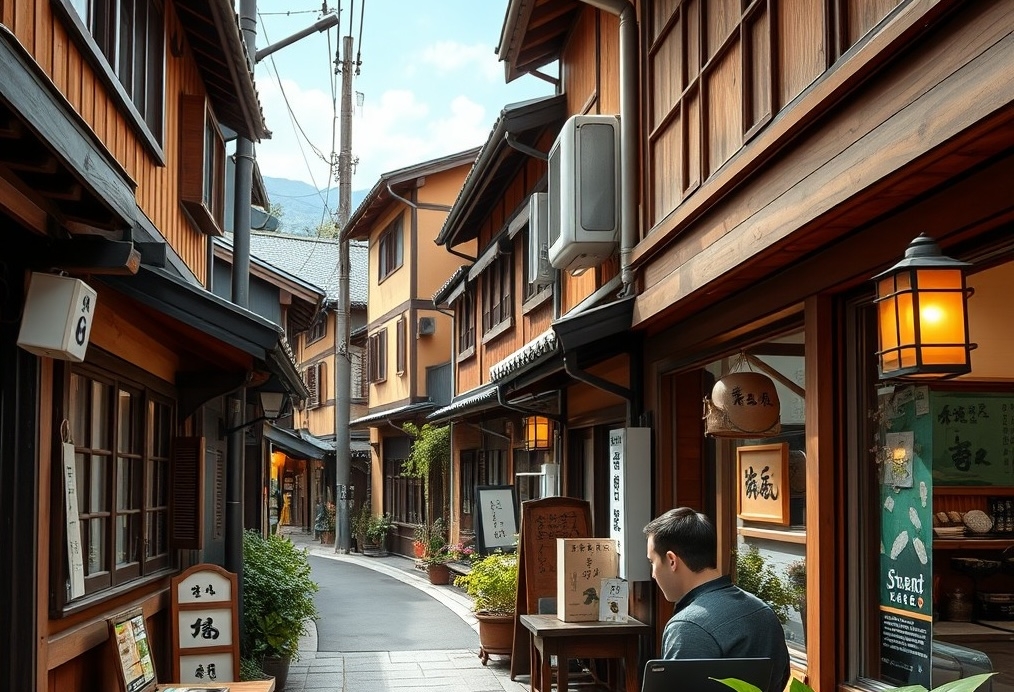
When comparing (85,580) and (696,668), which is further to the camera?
(85,580)

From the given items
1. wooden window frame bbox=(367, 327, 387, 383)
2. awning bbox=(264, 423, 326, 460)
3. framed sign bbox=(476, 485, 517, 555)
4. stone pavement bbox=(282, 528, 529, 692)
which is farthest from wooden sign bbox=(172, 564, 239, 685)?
wooden window frame bbox=(367, 327, 387, 383)

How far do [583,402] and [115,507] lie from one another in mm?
6148

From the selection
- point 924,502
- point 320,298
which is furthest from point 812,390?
point 320,298

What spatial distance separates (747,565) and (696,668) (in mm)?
4093

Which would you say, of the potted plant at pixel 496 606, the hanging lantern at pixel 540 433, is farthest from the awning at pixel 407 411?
the potted plant at pixel 496 606

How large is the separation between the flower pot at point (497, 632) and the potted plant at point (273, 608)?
6.67 feet

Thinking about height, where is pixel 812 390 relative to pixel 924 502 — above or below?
above

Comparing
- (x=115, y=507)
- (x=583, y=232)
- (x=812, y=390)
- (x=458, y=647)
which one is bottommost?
(x=458, y=647)

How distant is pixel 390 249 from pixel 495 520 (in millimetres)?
15808

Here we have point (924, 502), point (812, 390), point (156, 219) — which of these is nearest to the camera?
point (924, 502)

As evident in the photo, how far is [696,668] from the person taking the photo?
399 centimetres

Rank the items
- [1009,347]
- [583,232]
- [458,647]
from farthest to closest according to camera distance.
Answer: [458,647] < [583,232] < [1009,347]

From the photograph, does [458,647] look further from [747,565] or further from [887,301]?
[887,301]

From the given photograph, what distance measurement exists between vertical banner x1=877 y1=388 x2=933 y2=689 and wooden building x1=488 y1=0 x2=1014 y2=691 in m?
0.01
